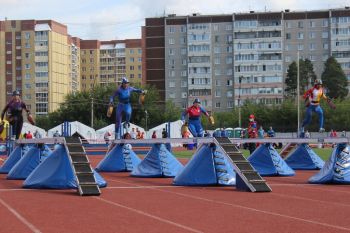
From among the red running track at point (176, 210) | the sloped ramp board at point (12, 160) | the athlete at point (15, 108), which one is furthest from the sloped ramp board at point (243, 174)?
the athlete at point (15, 108)

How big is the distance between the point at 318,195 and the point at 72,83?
166891 millimetres

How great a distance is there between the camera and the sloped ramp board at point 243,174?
1464 cm

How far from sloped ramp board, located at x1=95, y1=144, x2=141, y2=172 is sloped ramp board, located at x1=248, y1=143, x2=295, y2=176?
447 centimetres

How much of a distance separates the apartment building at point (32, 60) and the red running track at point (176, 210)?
136m

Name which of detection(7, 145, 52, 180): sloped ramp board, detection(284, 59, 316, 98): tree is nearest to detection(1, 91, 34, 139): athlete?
detection(7, 145, 52, 180): sloped ramp board

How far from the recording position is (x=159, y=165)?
1970cm

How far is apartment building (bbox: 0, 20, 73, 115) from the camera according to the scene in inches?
5807

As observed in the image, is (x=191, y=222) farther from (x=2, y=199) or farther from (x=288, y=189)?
(x=288, y=189)

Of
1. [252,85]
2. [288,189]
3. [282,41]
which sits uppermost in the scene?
[282,41]

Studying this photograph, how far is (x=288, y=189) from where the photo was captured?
15.6 meters

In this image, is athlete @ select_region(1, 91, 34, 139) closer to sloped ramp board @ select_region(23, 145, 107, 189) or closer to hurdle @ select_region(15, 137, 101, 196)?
hurdle @ select_region(15, 137, 101, 196)

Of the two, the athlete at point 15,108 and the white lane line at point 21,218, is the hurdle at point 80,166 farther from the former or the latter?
the athlete at point 15,108

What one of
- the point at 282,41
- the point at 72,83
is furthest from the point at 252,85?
the point at 72,83

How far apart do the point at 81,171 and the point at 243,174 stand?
3669 millimetres
